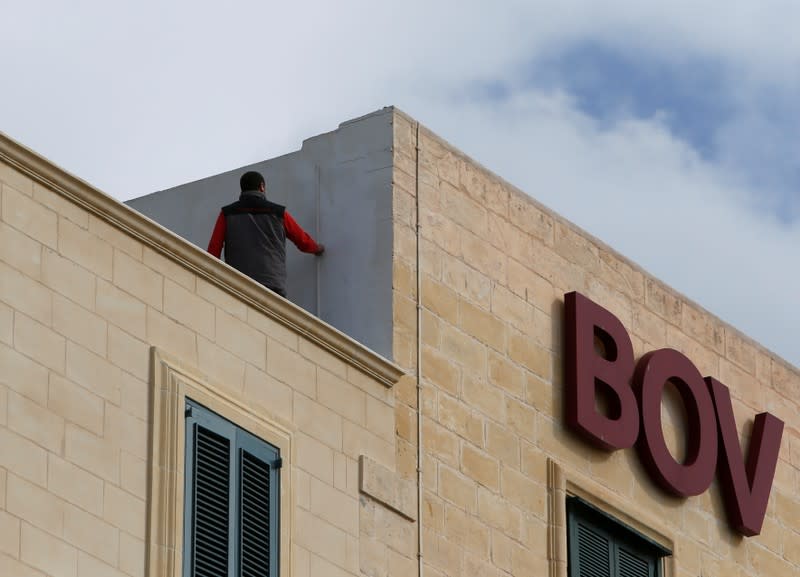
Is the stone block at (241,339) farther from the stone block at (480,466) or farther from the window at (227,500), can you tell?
the stone block at (480,466)

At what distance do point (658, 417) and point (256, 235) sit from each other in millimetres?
4538

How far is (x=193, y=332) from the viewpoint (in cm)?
2056

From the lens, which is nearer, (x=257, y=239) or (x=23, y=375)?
(x=23, y=375)

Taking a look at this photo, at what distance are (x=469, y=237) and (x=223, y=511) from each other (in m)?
4.83

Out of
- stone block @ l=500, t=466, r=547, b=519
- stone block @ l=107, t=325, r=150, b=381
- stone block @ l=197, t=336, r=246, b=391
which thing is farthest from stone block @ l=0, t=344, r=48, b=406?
stone block @ l=500, t=466, r=547, b=519

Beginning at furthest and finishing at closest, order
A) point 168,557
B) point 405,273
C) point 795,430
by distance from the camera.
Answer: point 795,430, point 405,273, point 168,557

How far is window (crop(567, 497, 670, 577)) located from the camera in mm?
23906

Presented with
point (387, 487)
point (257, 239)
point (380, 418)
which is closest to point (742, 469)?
point (380, 418)

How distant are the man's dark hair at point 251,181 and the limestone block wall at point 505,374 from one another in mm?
1185

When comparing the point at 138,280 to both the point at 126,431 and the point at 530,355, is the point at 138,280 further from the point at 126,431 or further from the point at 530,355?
the point at 530,355

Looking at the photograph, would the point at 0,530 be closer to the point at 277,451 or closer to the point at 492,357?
the point at 277,451

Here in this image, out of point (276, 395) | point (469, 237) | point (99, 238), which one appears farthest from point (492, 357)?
point (99, 238)

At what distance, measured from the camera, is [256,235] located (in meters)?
22.8

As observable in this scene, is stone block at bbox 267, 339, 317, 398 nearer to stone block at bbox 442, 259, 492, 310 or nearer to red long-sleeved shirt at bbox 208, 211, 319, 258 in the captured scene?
red long-sleeved shirt at bbox 208, 211, 319, 258
